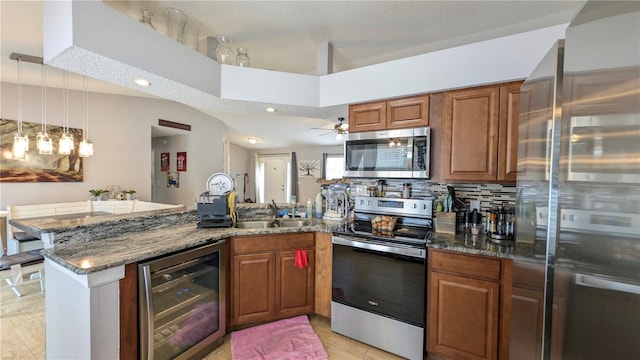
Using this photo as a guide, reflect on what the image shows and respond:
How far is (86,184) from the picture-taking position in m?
4.35

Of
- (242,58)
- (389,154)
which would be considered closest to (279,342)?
(389,154)

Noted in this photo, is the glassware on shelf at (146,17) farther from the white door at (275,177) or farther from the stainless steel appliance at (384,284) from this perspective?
the white door at (275,177)

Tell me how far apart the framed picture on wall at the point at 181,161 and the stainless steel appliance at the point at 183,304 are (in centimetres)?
441

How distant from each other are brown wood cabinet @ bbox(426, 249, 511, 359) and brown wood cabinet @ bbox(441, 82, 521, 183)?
0.69 m

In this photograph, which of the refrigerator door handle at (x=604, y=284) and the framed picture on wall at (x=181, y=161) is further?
the framed picture on wall at (x=181, y=161)

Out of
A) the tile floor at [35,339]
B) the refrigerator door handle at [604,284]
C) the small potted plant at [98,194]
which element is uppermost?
the refrigerator door handle at [604,284]

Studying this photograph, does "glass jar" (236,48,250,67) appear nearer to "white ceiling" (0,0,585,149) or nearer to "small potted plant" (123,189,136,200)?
"white ceiling" (0,0,585,149)

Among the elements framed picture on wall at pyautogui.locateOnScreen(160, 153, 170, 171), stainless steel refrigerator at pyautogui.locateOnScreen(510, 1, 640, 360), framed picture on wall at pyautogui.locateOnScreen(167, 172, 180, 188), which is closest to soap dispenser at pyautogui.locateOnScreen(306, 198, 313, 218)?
stainless steel refrigerator at pyautogui.locateOnScreen(510, 1, 640, 360)

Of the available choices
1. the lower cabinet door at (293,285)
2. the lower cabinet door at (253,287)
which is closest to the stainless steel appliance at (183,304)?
the lower cabinet door at (253,287)

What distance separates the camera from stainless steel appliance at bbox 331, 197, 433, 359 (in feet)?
6.08

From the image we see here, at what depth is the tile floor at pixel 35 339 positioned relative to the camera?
196 cm

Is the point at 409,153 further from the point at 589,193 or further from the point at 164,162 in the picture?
the point at 164,162

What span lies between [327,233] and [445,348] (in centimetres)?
121

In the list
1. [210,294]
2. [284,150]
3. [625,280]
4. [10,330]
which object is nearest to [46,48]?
[210,294]
